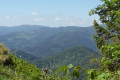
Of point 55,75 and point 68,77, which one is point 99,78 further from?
point 55,75

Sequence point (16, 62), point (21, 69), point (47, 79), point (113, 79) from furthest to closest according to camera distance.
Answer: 1. point (16, 62)
2. point (21, 69)
3. point (47, 79)
4. point (113, 79)

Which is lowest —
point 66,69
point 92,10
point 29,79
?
point 29,79

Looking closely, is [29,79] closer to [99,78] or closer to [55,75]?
[55,75]

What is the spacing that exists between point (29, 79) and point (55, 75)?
1.38m

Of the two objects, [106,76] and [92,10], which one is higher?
[92,10]

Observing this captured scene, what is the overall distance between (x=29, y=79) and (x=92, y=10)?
625 cm

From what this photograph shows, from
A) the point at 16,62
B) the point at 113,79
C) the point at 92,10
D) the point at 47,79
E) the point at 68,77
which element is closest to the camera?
the point at 113,79

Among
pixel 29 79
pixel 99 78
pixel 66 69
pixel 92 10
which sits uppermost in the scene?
pixel 92 10

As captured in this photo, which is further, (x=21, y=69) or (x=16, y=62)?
(x=16, y=62)

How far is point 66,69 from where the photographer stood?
63.2 inches

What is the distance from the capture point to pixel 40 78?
25.4ft

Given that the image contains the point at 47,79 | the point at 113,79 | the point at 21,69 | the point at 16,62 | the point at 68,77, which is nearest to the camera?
the point at 113,79

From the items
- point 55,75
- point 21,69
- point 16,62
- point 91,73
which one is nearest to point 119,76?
point 91,73

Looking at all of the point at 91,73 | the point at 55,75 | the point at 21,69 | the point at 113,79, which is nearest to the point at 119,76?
the point at 113,79
